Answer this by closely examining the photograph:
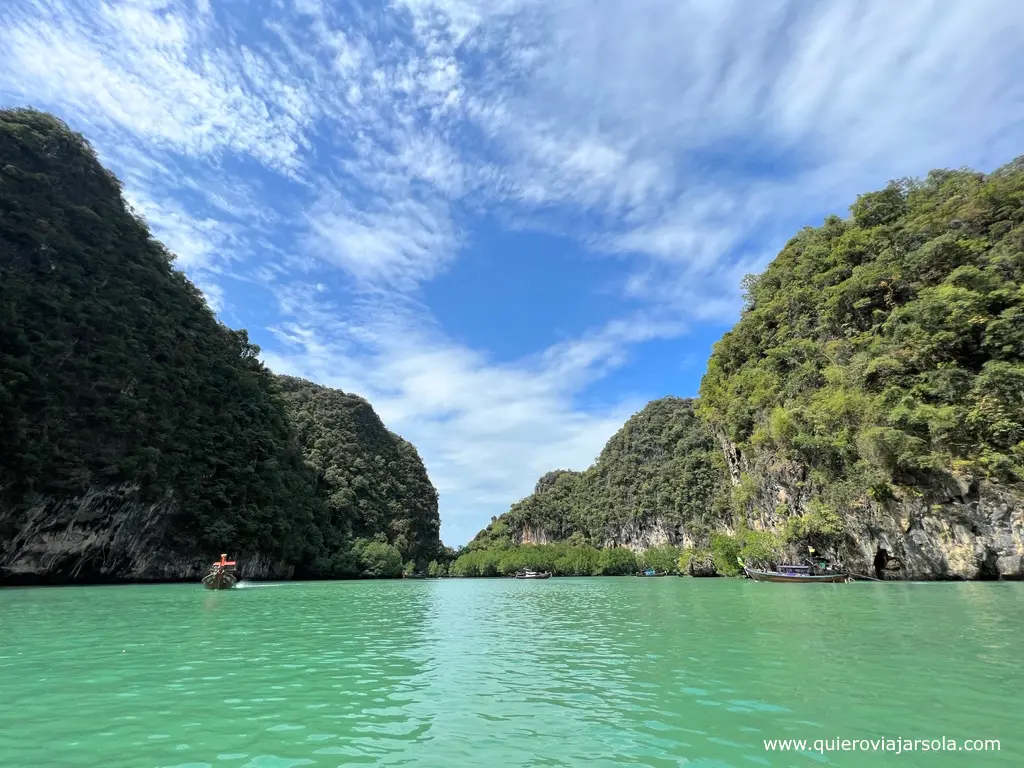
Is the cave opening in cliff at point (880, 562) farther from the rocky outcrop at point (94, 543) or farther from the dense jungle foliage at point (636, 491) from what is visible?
the rocky outcrop at point (94, 543)

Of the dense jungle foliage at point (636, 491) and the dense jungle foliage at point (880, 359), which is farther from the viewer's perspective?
the dense jungle foliage at point (636, 491)

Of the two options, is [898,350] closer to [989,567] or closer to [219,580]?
[989,567]

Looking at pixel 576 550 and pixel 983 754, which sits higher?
pixel 576 550

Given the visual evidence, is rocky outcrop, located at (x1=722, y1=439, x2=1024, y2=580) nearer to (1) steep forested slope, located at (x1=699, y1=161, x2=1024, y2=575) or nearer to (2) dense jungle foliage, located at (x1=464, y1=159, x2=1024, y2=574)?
(1) steep forested slope, located at (x1=699, y1=161, x2=1024, y2=575)

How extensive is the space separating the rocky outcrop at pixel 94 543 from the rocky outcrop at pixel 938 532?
167ft

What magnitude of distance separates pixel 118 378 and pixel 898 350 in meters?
54.6

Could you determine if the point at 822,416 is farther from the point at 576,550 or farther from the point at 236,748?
the point at 576,550

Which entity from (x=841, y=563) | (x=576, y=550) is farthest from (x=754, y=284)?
(x=576, y=550)

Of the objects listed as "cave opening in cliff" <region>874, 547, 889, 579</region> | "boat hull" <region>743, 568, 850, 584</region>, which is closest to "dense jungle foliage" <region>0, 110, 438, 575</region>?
"boat hull" <region>743, 568, 850, 584</region>

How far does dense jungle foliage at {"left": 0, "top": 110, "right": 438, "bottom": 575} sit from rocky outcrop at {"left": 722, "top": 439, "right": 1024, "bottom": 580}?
5015cm

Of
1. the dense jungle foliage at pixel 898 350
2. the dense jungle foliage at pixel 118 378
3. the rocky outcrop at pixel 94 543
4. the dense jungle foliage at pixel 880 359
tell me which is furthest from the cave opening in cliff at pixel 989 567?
the rocky outcrop at pixel 94 543

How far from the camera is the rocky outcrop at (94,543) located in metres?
34.3

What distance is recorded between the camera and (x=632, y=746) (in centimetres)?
529

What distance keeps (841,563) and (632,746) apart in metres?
41.8
